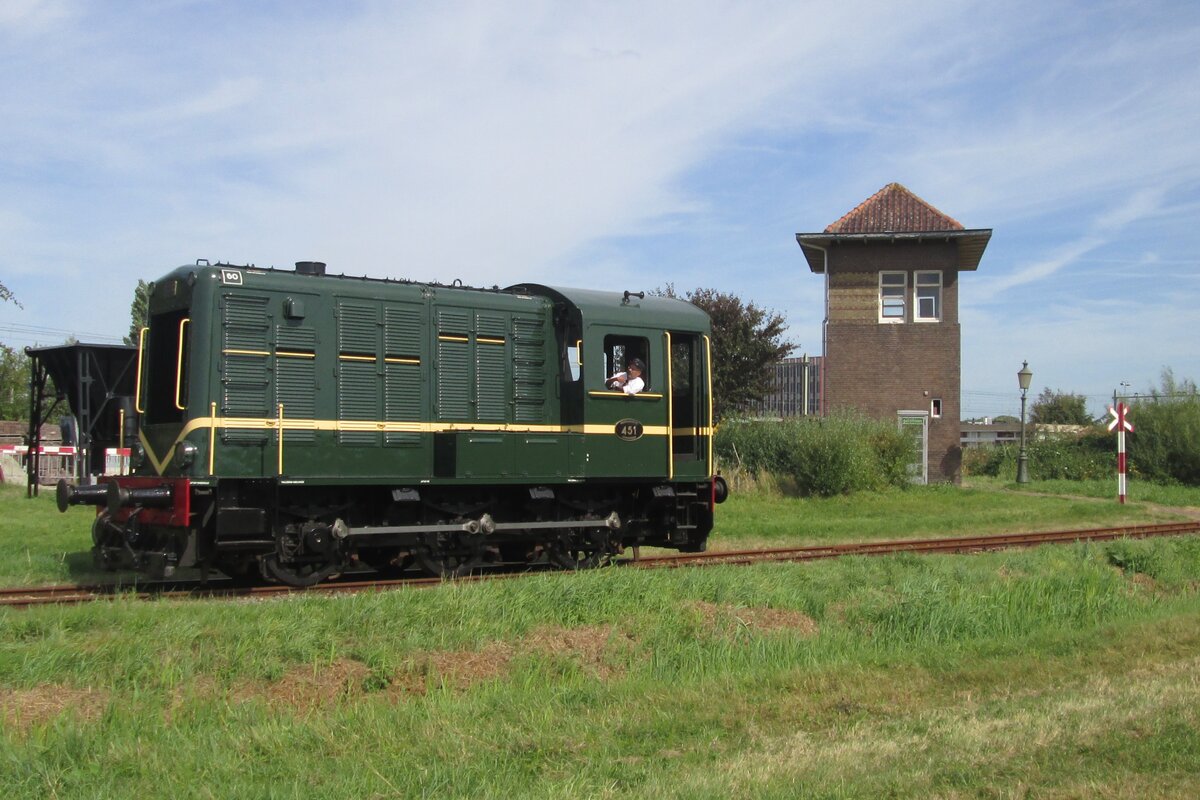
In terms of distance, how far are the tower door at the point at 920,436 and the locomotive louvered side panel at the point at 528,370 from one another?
1733 cm

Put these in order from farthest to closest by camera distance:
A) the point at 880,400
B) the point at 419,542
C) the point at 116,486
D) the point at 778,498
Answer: the point at 880,400 → the point at 778,498 → the point at 419,542 → the point at 116,486

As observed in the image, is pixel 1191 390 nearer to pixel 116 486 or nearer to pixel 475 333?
pixel 475 333

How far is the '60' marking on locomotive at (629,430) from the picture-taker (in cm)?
1302

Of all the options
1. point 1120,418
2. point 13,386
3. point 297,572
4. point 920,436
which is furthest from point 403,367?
point 13,386

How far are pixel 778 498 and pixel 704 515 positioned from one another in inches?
433

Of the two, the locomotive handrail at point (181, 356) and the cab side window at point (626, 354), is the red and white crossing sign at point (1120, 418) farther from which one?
the locomotive handrail at point (181, 356)

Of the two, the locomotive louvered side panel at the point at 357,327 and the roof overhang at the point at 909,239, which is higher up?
the roof overhang at the point at 909,239

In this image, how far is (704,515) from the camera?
13.9m

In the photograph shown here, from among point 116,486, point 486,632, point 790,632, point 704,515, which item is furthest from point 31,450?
point 790,632

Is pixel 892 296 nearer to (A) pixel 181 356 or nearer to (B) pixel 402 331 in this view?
(B) pixel 402 331

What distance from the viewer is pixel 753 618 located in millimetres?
9992

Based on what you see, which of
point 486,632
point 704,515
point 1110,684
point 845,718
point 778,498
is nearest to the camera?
point 845,718

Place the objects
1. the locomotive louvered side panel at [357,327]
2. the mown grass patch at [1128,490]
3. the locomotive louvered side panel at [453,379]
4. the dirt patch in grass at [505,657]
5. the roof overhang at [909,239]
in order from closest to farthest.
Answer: the dirt patch in grass at [505,657]
the locomotive louvered side panel at [357,327]
the locomotive louvered side panel at [453,379]
the mown grass patch at [1128,490]
the roof overhang at [909,239]

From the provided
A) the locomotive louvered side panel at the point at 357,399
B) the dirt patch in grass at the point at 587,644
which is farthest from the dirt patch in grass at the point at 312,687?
the locomotive louvered side panel at the point at 357,399
